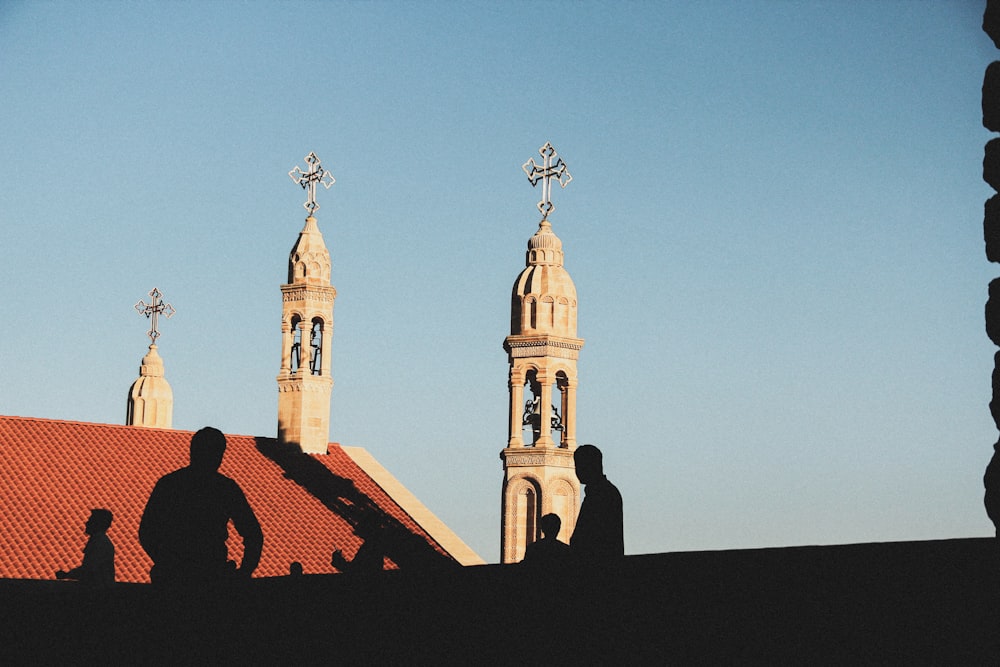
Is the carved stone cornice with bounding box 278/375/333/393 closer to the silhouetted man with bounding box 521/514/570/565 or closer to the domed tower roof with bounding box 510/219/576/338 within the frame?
the domed tower roof with bounding box 510/219/576/338

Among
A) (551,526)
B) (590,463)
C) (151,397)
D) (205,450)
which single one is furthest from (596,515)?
(151,397)

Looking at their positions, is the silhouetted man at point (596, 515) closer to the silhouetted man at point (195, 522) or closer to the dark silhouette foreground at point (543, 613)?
the dark silhouette foreground at point (543, 613)

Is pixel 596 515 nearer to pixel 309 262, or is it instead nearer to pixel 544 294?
Answer: pixel 544 294

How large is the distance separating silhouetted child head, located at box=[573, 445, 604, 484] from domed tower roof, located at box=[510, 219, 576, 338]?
1965 centimetres

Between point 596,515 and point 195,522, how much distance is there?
249cm

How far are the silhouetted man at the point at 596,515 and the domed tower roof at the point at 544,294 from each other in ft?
64.6

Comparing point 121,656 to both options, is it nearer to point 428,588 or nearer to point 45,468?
point 428,588

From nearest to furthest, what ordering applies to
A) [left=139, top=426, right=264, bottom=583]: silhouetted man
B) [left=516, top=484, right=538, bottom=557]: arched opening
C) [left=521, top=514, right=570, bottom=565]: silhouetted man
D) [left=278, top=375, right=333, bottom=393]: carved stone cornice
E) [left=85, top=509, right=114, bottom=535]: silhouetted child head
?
[left=139, top=426, right=264, bottom=583]: silhouetted man < [left=521, top=514, right=570, bottom=565]: silhouetted man < [left=85, top=509, right=114, bottom=535]: silhouetted child head < [left=516, top=484, right=538, bottom=557]: arched opening < [left=278, top=375, right=333, bottom=393]: carved stone cornice

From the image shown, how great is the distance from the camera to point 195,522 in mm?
7883

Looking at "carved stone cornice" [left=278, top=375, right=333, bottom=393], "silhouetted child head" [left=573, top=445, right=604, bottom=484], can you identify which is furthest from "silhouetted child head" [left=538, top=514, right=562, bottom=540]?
"carved stone cornice" [left=278, top=375, right=333, bottom=393]

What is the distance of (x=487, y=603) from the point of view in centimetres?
812

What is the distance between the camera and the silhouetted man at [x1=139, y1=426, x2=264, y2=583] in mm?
7871

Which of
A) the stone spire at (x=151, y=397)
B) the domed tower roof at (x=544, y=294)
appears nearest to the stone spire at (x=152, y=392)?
the stone spire at (x=151, y=397)

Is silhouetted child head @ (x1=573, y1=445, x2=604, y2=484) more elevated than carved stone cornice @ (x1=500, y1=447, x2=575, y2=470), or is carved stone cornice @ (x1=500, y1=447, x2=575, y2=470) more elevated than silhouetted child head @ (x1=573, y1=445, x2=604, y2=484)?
carved stone cornice @ (x1=500, y1=447, x2=575, y2=470)
